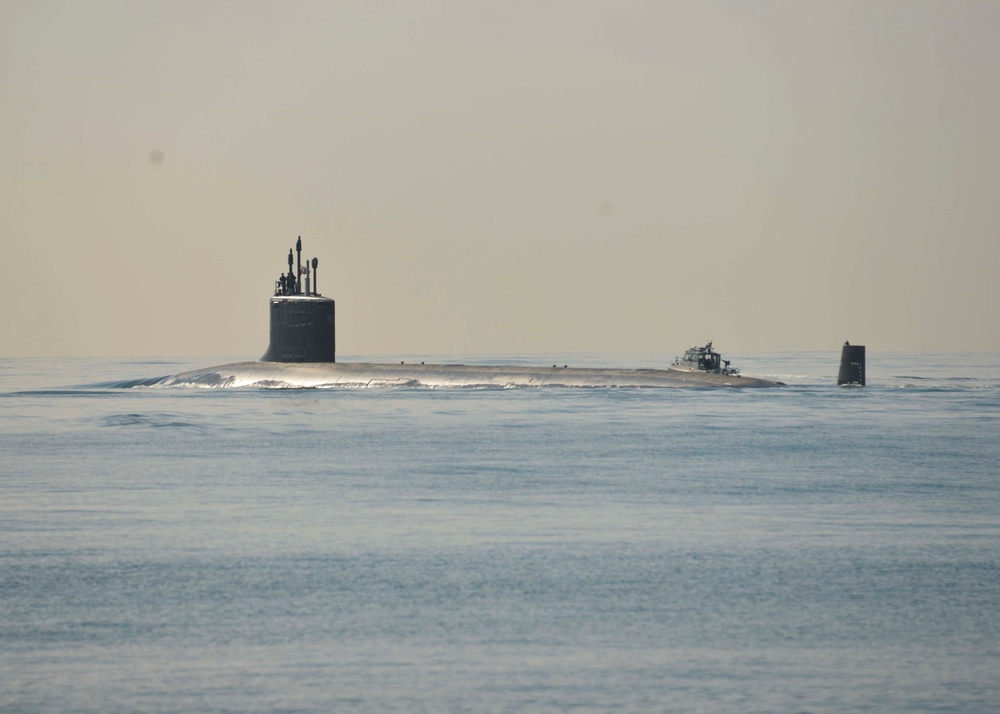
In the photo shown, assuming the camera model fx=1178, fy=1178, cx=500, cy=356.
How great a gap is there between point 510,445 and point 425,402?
23.1m

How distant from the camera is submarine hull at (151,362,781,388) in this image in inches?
2274

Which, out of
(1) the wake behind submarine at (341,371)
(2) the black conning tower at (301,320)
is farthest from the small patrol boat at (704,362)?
(2) the black conning tower at (301,320)

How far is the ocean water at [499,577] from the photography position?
11.8 meters

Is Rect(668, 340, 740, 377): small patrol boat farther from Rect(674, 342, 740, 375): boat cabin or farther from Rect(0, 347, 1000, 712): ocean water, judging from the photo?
Rect(0, 347, 1000, 712): ocean water

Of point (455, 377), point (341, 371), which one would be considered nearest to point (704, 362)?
point (455, 377)

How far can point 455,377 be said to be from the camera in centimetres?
5975

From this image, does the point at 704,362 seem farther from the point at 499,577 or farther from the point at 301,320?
→ the point at 499,577

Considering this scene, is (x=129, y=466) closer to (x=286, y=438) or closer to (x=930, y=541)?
(x=286, y=438)

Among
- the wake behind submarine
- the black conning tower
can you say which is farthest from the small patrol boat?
the black conning tower

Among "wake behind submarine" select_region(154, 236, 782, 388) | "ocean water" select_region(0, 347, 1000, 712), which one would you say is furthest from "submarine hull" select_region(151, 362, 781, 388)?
"ocean water" select_region(0, 347, 1000, 712)

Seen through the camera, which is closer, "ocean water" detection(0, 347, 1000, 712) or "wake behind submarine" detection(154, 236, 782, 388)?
"ocean water" detection(0, 347, 1000, 712)

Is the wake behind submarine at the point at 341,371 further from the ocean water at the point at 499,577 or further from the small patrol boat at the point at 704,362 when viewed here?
the ocean water at the point at 499,577

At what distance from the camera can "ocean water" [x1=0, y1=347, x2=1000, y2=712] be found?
11836mm

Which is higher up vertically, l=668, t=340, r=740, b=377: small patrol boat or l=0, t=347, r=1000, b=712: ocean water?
l=668, t=340, r=740, b=377: small patrol boat
